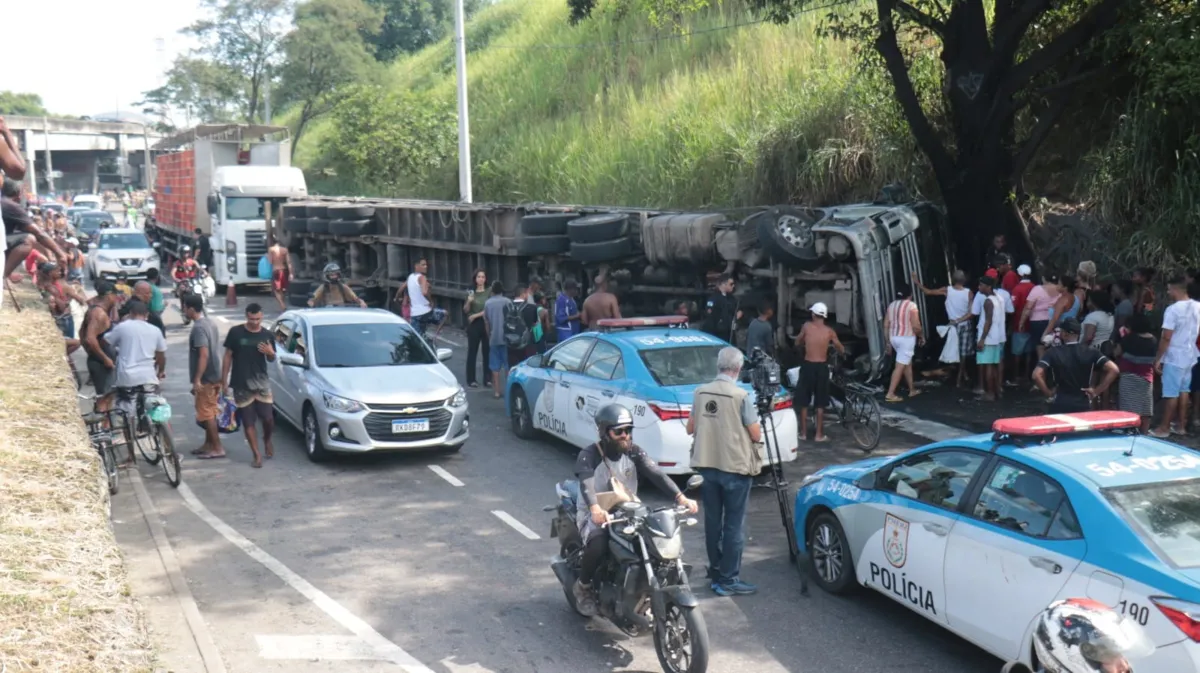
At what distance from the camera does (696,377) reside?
1103 cm

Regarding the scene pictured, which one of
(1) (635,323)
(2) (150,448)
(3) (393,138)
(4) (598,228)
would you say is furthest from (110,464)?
(3) (393,138)

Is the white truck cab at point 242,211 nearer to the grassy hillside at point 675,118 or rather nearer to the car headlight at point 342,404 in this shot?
the grassy hillside at point 675,118

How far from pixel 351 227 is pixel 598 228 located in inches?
357

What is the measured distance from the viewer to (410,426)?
11.9 meters

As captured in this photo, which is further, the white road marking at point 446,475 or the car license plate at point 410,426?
the car license plate at point 410,426

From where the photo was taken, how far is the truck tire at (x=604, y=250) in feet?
57.6

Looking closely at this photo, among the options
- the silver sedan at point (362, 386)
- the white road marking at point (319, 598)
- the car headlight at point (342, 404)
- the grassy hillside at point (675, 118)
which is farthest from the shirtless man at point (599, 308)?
the white road marking at point (319, 598)

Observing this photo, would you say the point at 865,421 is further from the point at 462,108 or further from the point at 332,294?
the point at 462,108

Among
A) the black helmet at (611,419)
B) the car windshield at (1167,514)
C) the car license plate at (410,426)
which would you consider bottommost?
the car license plate at (410,426)

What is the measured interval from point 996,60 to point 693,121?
1003 cm

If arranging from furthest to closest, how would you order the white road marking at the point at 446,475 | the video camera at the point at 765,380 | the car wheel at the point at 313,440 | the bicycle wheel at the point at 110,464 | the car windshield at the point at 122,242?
the car windshield at the point at 122,242, the car wheel at the point at 313,440, the white road marking at the point at 446,475, the bicycle wheel at the point at 110,464, the video camera at the point at 765,380

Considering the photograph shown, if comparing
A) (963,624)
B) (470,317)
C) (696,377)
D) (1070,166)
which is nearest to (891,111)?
(1070,166)

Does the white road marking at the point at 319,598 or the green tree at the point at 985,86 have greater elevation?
the green tree at the point at 985,86

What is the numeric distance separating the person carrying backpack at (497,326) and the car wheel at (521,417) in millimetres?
1912
